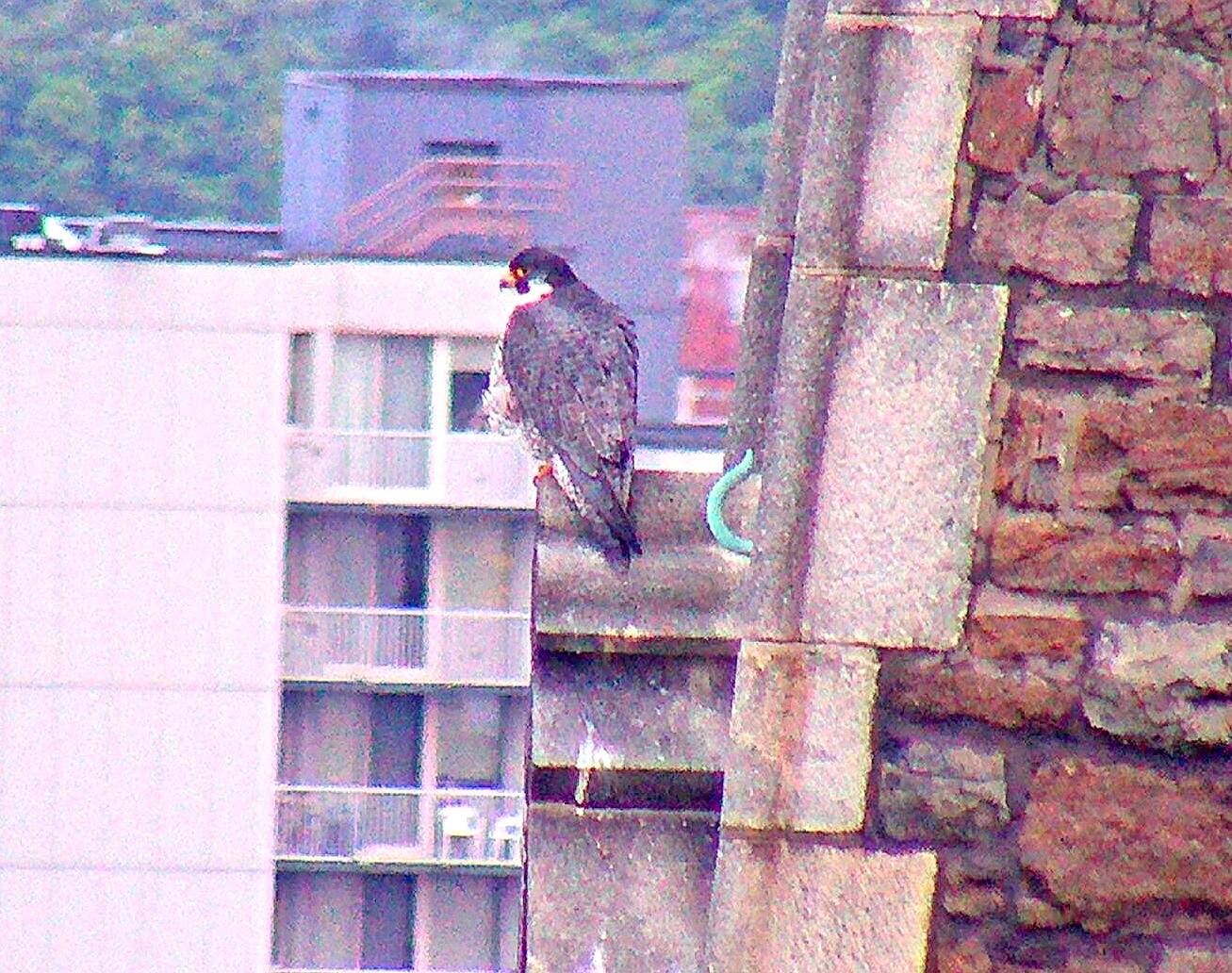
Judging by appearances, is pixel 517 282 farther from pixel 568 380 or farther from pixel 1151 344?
pixel 1151 344

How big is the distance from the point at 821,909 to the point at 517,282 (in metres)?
4.63

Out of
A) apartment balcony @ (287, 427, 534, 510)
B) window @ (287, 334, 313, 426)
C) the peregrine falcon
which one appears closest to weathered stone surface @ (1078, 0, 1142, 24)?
the peregrine falcon

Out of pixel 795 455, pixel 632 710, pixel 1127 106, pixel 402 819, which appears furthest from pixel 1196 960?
pixel 402 819

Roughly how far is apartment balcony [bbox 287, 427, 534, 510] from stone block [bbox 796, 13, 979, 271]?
12340mm

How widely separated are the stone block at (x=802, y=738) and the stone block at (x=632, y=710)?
29 centimetres

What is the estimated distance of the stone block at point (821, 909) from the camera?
3.47 metres

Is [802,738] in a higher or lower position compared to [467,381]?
higher

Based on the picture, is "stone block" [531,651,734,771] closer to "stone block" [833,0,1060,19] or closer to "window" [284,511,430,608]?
"stone block" [833,0,1060,19]

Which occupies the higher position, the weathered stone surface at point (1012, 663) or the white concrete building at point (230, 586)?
the weathered stone surface at point (1012, 663)

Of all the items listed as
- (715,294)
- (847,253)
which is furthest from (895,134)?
(715,294)

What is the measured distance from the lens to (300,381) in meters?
16.5

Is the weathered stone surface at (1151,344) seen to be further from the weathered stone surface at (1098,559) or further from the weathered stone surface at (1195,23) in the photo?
the weathered stone surface at (1195,23)

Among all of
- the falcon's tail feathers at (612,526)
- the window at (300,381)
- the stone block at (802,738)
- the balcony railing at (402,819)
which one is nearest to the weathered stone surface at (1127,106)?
the stone block at (802,738)

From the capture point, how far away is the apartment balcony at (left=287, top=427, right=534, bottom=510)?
16047 millimetres
